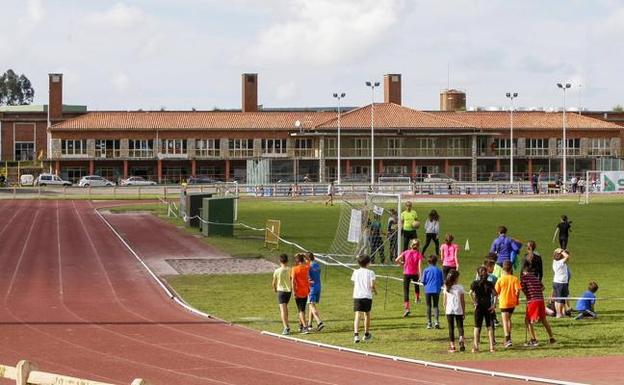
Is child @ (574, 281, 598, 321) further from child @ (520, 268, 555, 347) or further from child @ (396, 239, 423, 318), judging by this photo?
child @ (396, 239, 423, 318)

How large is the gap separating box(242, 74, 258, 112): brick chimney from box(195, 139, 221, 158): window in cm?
1284

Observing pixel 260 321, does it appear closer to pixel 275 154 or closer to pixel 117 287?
pixel 117 287

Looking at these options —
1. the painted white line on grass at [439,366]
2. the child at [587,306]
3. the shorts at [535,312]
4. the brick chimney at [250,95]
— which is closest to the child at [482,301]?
the shorts at [535,312]

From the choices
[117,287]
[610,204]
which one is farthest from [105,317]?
[610,204]

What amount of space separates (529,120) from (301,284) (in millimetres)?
100413

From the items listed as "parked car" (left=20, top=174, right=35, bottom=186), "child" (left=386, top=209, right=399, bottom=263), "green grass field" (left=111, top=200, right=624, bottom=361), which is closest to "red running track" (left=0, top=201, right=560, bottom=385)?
"green grass field" (left=111, top=200, right=624, bottom=361)

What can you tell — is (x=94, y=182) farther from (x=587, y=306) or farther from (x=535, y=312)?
(x=535, y=312)

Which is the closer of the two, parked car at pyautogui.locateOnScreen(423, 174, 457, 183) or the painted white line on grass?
the painted white line on grass

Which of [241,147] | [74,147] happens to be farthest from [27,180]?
[241,147]

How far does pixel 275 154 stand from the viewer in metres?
115

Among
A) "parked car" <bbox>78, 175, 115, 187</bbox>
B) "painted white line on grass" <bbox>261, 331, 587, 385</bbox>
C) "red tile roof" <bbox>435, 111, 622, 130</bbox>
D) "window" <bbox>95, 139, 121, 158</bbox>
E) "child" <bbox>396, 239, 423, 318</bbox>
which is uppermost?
"red tile roof" <bbox>435, 111, 622, 130</bbox>

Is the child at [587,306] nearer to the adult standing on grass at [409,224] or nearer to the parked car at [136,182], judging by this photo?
the adult standing on grass at [409,224]

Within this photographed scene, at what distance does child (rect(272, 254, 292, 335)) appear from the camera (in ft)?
70.6

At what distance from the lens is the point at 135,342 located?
20.7m
